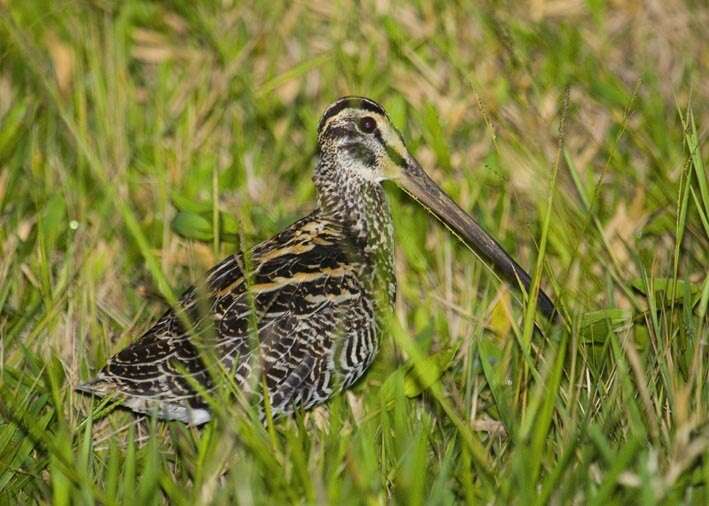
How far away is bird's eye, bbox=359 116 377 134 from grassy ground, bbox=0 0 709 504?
0.47 metres

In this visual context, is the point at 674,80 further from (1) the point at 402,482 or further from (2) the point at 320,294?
(1) the point at 402,482

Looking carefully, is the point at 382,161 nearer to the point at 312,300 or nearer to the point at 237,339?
the point at 312,300

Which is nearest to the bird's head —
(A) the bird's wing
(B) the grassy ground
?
(B) the grassy ground

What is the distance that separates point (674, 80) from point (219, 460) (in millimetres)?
3275

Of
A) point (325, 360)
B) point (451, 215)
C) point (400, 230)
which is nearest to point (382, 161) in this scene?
point (451, 215)

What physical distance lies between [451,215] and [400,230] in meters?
0.50

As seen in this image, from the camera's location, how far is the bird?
409 centimetres

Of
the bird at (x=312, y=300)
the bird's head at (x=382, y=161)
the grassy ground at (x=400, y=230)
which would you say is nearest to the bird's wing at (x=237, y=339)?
the bird at (x=312, y=300)

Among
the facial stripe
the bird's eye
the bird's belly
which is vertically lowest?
the bird's belly

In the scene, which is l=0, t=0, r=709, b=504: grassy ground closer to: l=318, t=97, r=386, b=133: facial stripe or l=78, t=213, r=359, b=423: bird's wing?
l=78, t=213, r=359, b=423: bird's wing

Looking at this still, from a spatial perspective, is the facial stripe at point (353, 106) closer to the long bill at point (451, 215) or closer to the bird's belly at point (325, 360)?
the long bill at point (451, 215)

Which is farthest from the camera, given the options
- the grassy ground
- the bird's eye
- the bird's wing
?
the bird's eye

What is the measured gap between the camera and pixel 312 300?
4.22 m

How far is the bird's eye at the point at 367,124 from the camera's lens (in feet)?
14.8
